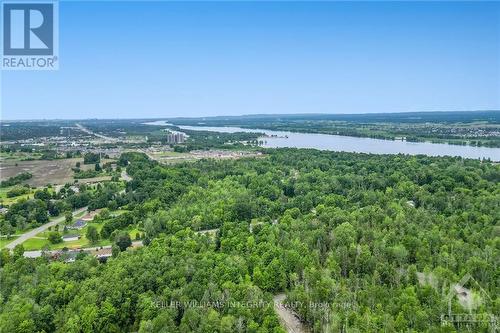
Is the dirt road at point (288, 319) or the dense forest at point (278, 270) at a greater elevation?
the dense forest at point (278, 270)

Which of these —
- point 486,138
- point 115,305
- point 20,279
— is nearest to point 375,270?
point 115,305

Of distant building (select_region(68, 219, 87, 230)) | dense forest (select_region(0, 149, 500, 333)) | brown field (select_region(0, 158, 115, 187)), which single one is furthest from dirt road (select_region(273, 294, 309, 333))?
brown field (select_region(0, 158, 115, 187))

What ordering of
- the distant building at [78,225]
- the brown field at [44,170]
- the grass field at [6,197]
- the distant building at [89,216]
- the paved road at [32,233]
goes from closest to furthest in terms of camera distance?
the paved road at [32,233] < the distant building at [78,225] < the distant building at [89,216] < the grass field at [6,197] < the brown field at [44,170]

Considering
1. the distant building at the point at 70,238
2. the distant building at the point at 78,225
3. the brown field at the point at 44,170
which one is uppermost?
the brown field at the point at 44,170

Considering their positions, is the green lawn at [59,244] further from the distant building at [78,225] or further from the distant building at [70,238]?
the distant building at [78,225]

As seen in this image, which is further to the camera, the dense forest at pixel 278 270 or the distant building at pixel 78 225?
the distant building at pixel 78 225

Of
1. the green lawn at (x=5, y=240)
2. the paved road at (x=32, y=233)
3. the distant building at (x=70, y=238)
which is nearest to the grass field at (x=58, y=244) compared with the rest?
the distant building at (x=70, y=238)

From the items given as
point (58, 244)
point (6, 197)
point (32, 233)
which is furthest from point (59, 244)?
point (6, 197)

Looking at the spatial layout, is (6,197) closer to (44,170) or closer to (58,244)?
(58,244)
